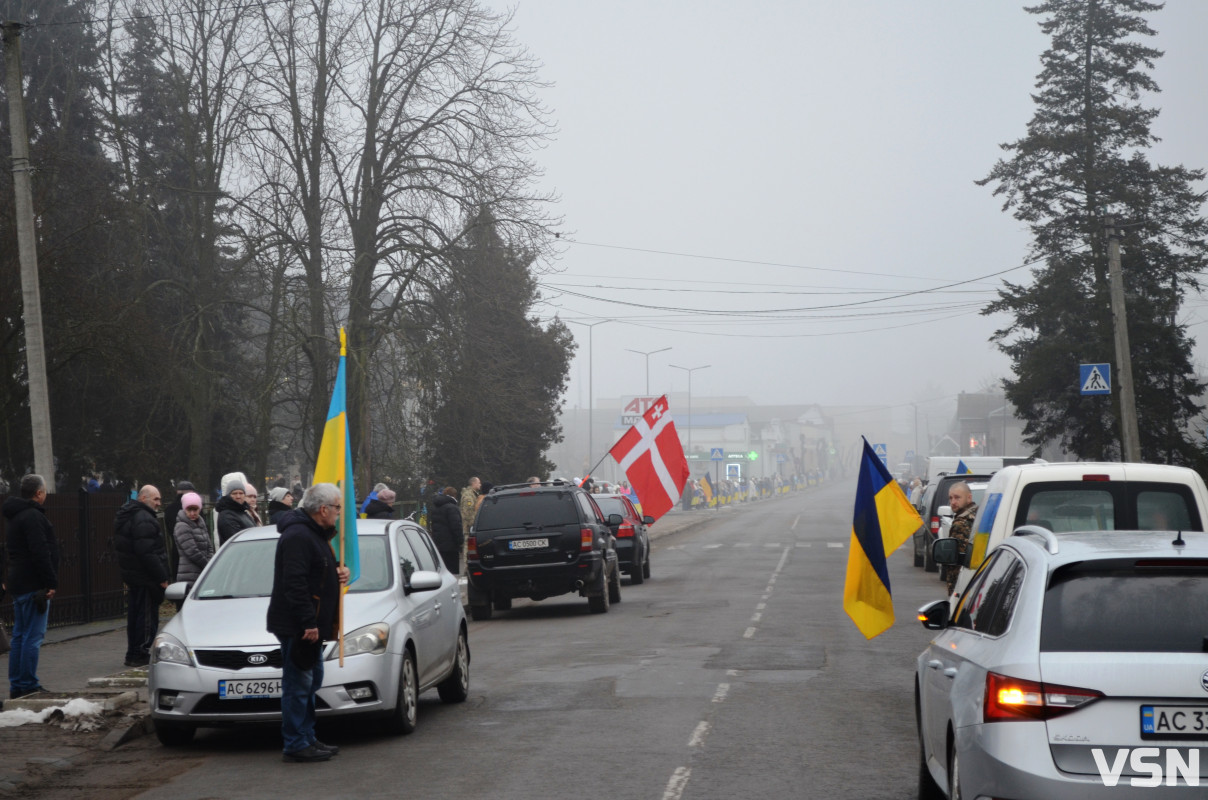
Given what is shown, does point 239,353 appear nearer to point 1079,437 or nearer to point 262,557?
point 1079,437

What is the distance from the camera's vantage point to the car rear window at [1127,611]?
5.11 meters

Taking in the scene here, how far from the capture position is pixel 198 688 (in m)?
9.59

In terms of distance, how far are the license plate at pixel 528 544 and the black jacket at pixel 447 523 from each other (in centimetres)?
238

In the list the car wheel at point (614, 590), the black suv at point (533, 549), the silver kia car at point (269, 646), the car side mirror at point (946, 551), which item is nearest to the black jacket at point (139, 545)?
the silver kia car at point (269, 646)

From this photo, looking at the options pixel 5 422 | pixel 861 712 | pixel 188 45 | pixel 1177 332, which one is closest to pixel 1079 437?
pixel 1177 332

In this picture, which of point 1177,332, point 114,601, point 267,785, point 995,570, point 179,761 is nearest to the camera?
point 995,570

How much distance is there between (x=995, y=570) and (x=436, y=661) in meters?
5.66

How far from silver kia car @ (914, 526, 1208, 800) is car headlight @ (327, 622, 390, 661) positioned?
5022mm

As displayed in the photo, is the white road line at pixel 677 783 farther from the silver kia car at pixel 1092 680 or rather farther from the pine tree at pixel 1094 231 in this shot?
the pine tree at pixel 1094 231

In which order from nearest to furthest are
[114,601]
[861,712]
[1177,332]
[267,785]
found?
[267,785] < [861,712] < [114,601] < [1177,332]

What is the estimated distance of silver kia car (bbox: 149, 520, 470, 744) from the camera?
9.62 m

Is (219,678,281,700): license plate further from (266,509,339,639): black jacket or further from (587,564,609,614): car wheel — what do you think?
(587,564,609,614): car wheel

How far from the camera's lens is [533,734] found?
10.0 metres

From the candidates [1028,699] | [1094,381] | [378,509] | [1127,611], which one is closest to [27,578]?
[378,509]
